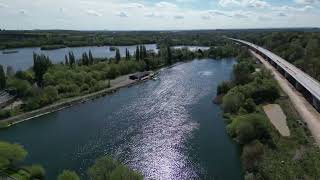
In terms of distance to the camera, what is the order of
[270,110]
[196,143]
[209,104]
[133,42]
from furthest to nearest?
[133,42] < [209,104] < [270,110] < [196,143]

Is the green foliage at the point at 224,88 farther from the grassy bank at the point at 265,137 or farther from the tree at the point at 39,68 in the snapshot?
the tree at the point at 39,68

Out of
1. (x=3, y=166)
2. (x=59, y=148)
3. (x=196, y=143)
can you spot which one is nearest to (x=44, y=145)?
(x=59, y=148)

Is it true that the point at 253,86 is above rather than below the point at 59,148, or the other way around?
above

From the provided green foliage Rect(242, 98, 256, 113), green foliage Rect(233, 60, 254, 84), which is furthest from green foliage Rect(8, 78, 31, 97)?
green foliage Rect(242, 98, 256, 113)

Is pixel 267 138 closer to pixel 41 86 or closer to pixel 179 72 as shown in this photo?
pixel 41 86

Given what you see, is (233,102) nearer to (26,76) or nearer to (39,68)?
(39,68)

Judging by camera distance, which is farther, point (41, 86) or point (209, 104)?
point (41, 86)

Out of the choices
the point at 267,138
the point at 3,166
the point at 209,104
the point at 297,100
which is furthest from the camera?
the point at 209,104

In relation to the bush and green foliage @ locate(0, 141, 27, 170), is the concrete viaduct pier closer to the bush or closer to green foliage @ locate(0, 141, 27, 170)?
the bush

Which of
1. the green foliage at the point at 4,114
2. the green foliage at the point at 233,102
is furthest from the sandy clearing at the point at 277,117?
the green foliage at the point at 4,114
